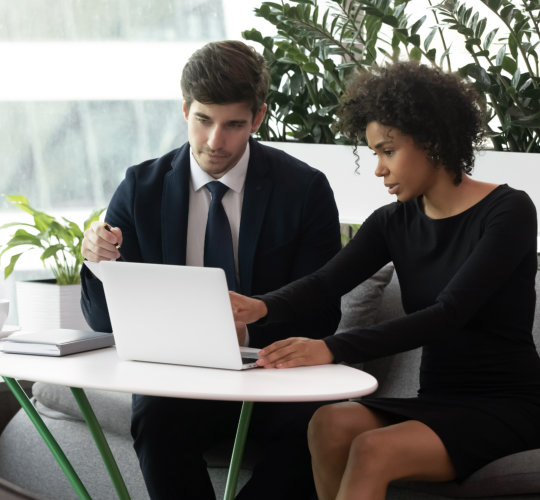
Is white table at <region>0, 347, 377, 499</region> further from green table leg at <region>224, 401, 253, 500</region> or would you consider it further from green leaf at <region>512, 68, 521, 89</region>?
green leaf at <region>512, 68, 521, 89</region>

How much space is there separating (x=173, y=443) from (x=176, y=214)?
1.81 ft

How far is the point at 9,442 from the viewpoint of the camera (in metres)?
2.83

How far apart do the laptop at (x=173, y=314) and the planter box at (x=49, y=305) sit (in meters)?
1.75

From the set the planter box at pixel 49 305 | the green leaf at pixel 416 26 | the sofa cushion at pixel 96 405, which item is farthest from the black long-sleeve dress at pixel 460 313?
the planter box at pixel 49 305

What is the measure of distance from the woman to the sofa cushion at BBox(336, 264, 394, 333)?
0.47m

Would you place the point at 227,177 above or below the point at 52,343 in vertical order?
above

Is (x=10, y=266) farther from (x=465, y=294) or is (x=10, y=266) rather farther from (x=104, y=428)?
(x=465, y=294)

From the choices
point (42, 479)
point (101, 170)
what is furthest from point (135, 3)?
point (42, 479)

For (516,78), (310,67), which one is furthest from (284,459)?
(310,67)

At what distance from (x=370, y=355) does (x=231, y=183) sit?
0.65 meters

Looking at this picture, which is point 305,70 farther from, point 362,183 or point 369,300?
point 369,300

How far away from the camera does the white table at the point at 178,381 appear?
1505mm

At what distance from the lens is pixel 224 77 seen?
2135 mm

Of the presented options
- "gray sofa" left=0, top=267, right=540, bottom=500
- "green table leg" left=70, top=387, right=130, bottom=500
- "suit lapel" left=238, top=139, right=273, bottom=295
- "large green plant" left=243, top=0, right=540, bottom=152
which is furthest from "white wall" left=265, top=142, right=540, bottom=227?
"green table leg" left=70, top=387, right=130, bottom=500
